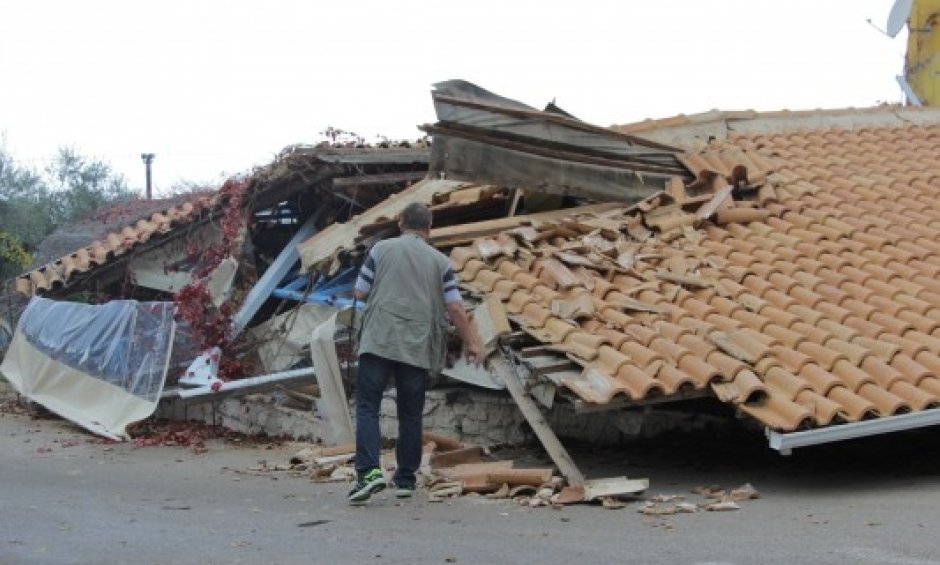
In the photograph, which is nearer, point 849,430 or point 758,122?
point 849,430

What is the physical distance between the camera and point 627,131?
12.5 m

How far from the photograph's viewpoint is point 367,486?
6875 mm

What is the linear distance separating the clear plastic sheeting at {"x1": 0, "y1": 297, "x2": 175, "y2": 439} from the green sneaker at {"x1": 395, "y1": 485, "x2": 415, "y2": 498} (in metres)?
5.40

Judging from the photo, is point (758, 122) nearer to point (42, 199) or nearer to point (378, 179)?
point (378, 179)

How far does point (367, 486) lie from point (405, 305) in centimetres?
109

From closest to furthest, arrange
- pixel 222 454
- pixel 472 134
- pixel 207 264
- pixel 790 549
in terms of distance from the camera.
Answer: pixel 790 549 < pixel 472 134 < pixel 222 454 < pixel 207 264

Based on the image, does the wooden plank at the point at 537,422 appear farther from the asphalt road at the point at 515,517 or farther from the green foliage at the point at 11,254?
the green foliage at the point at 11,254

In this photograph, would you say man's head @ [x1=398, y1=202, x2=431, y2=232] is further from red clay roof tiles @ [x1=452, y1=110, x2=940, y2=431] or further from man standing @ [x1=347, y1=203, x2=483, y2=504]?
red clay roof tiles @ [x1=452, y1=110, x2=940, y2=431]

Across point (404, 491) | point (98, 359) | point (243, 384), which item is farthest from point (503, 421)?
point (98, 359)

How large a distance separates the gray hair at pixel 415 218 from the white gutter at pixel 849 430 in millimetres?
2408

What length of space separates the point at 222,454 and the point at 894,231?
631cm

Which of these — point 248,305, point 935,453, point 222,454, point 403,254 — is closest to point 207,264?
point 248,305

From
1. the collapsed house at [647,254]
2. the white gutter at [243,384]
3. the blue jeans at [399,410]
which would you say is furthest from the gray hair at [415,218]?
the white gutter at [243,384]

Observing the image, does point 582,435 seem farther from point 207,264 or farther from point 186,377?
point 207,264
